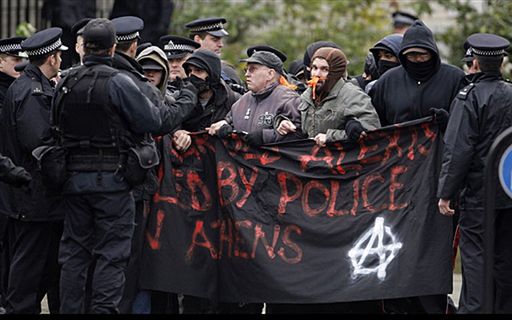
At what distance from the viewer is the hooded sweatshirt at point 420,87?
35.1 feet

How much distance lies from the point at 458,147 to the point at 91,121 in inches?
98.4

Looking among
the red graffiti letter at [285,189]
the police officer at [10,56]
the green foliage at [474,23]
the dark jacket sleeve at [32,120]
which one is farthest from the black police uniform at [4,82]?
the green foliage at [474,23]

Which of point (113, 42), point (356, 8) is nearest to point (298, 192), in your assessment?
point (113, 42)

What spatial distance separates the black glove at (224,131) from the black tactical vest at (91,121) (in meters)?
1.16

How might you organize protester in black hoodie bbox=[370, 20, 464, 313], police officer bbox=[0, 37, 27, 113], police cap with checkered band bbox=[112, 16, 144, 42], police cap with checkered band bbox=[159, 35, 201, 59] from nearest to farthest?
police cap with checkered band bbox=[112, 16, 144, 42], protester in black hoodie bbox=[370, 20, 464, 313], police officer bbox=[0, 37, 27, 113], police cap with checkered band bbox=[159, 35, 201, 59]

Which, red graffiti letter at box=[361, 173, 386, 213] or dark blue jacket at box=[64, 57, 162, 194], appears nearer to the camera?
dark blue jacket at box=[64, 57, 162, 194]

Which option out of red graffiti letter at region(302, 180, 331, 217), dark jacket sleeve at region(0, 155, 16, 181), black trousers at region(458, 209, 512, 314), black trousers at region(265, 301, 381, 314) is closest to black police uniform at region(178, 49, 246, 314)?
black trousers at region(265, 301, 381, 314)

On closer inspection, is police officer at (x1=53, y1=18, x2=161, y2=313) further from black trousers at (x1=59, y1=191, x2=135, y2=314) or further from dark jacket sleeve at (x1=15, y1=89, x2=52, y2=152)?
dark jacket sleeve at (x1=15, y1=89, x2=52, y2=152)

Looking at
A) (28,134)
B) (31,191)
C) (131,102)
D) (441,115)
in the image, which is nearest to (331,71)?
(441,115)

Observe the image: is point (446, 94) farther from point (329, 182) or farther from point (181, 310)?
point (181, 310)

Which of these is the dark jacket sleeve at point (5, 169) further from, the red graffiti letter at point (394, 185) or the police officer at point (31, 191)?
the red graffiti letter at point (394, 185)

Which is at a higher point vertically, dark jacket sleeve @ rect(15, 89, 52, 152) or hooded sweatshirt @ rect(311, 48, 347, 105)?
hooded sweatshirt @ rect(311, 48, 347, 105)

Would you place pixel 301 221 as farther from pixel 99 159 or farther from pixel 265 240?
pixel 99 159

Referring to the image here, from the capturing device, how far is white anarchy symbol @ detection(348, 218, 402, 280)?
10.6 meters
